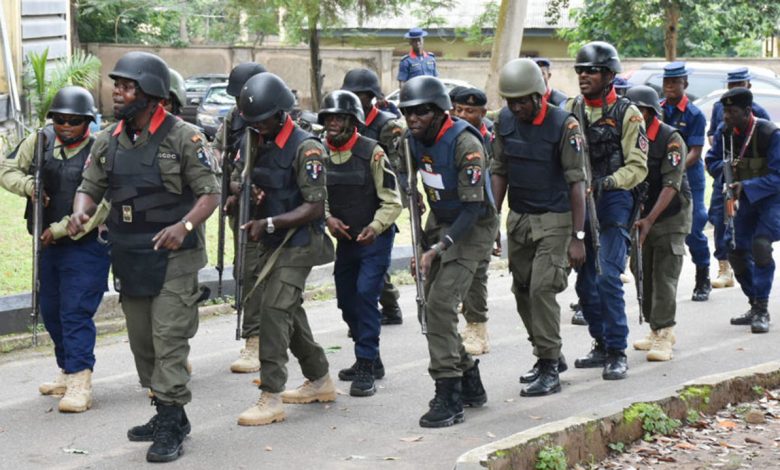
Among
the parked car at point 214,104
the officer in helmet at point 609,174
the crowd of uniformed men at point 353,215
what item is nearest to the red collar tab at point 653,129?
the crowd of uniformed men at point 353,215

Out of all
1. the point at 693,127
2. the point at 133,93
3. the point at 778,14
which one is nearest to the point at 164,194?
the point at 133,93

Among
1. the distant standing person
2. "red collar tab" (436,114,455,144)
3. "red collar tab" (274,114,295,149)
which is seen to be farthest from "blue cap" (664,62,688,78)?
the distant standing person

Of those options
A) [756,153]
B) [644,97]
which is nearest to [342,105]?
[644,97]

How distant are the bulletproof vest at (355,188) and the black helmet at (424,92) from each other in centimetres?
102

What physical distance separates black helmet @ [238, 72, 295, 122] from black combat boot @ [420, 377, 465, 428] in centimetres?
167

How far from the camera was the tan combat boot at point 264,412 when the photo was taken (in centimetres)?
719

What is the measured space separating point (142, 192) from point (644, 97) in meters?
3.69

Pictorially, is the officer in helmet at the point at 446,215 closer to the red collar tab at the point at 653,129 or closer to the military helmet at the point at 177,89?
the military helmet at the point at 177,89

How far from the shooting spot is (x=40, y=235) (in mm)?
7457

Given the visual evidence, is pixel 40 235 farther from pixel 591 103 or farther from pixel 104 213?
pixel 591 103

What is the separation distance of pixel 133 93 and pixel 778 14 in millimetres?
28932

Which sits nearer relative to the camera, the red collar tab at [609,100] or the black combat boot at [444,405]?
the black combat boot at [444,405]

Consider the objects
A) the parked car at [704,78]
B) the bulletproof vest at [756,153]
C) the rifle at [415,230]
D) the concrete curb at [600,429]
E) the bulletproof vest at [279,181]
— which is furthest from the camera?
the parked car at [704,78]

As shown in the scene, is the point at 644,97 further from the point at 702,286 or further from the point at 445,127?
the point at 702,286
